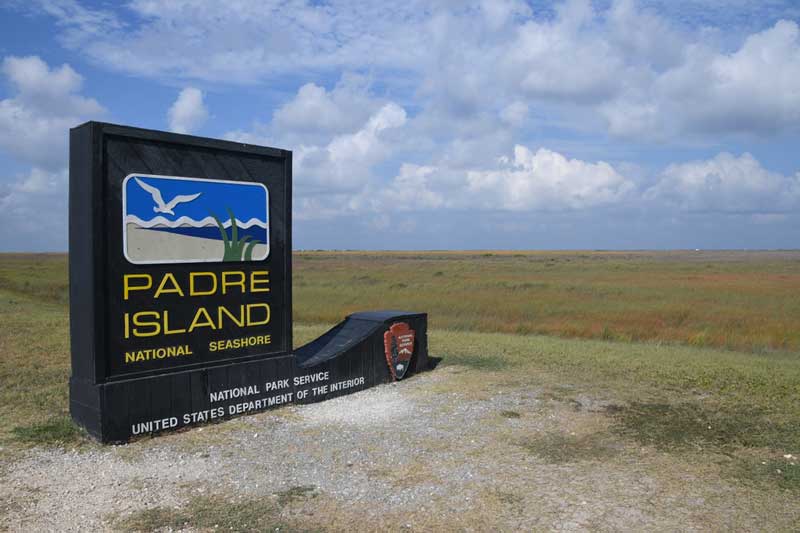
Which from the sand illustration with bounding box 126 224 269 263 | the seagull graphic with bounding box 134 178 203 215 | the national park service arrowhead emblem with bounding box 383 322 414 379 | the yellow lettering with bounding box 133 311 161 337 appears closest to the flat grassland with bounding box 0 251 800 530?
the national park service arrowhead emblem with bounding box 383 322 414 379

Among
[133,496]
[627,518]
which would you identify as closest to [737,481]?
[627,518]

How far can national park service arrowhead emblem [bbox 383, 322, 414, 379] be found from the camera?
33.7 feet

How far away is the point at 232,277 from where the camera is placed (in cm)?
807

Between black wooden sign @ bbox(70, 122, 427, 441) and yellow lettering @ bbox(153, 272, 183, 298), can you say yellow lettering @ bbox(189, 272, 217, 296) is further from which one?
yellow lettering @ bbox(153, 272, 183, 298)

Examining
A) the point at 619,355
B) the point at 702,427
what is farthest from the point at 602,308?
the point at 702,427

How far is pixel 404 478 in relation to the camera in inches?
237

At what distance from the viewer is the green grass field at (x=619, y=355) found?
25.0 ft

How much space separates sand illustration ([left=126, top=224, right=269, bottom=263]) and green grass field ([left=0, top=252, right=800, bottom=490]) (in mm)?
2065

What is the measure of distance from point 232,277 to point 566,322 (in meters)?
13.3

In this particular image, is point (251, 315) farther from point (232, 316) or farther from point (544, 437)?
point (544, 437)

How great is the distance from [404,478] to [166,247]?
145 inches

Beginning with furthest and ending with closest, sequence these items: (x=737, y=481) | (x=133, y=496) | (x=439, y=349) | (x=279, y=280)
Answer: (x=439, y=349)
(x=279, y=280)
(x=737, y=481)
(x=133, y=496)

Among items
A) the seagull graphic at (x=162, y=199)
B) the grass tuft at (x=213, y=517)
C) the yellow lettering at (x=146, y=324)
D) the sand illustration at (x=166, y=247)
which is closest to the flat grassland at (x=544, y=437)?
the grass tuft at (x=213, y=517)

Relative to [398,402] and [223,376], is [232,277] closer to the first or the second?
[223,376]
